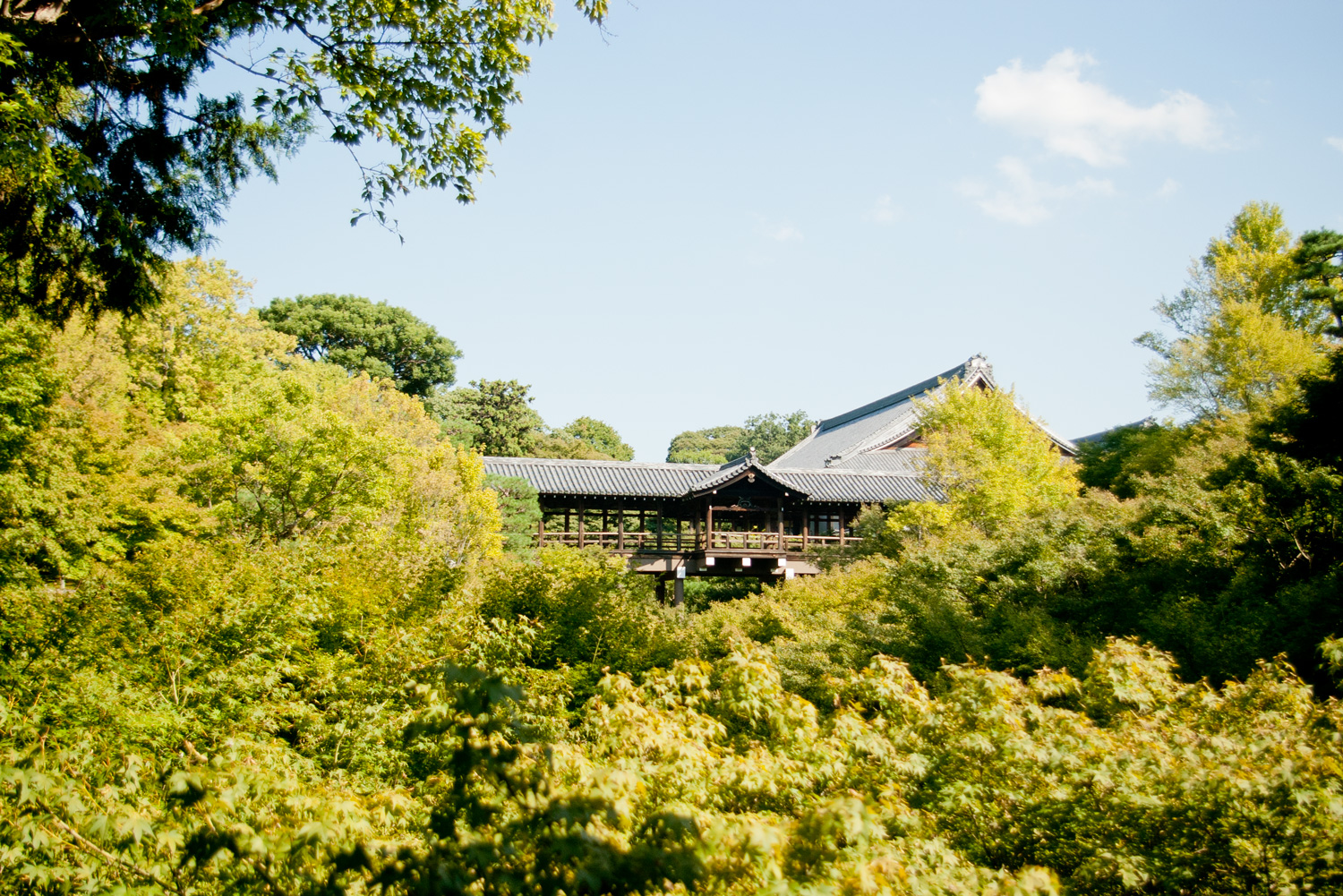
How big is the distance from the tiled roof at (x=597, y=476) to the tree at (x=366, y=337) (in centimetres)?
1237

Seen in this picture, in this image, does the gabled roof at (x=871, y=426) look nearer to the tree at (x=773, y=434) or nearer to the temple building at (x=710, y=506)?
the temple building at (x=710, y=506)

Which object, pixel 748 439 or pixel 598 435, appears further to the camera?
pixel 748 439

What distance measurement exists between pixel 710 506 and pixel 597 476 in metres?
3.18

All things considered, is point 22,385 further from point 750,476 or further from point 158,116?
point 750,476

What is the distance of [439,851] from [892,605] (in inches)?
367

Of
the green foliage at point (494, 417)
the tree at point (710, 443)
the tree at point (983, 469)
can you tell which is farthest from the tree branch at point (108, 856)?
the tree at point (710, 443)

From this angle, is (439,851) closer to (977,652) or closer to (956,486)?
(977,652)

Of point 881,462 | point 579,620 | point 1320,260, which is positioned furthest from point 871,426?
point 579,620

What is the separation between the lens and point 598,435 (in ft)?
152

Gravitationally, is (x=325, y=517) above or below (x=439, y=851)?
above

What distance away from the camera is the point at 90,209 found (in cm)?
419

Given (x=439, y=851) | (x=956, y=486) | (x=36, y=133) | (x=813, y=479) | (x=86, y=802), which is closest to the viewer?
(x=439, y=851)

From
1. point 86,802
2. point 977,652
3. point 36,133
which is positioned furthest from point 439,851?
point 977,652

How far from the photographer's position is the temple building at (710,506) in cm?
2050
